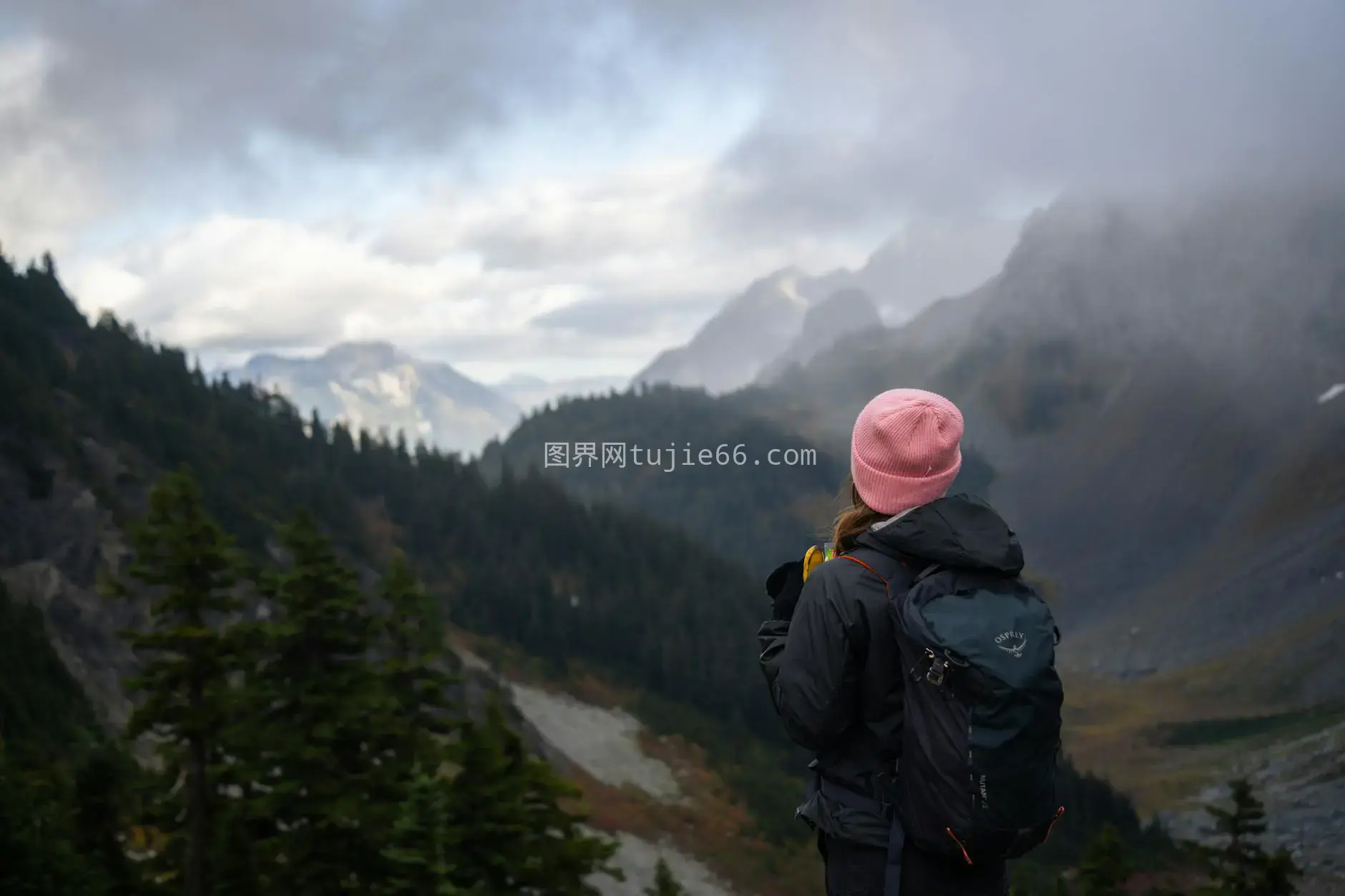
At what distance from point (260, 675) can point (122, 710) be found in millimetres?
58160

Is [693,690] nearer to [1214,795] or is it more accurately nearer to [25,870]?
[1214,795]

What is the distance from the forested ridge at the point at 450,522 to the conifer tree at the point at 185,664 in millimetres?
77486

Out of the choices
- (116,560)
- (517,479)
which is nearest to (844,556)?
(116,560)

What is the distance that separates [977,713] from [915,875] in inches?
32.6

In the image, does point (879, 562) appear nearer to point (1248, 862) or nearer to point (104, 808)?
point (104, 808)

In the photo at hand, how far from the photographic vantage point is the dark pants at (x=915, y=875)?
4.38 meters

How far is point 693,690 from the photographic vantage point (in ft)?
438

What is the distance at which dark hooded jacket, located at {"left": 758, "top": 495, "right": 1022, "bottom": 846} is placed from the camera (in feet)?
14.0

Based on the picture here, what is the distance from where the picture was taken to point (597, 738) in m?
120

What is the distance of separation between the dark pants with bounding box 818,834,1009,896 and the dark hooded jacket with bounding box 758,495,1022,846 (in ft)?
0.30

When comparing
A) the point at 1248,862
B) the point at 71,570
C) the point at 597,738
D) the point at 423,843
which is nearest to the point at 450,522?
the point at 597,738

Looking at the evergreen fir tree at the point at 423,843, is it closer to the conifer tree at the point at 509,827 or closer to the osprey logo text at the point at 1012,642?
the conifer tree at the point at 509,827

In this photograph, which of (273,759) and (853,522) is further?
(273,759)

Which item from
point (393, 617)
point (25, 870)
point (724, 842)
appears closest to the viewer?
point (25, 870)
